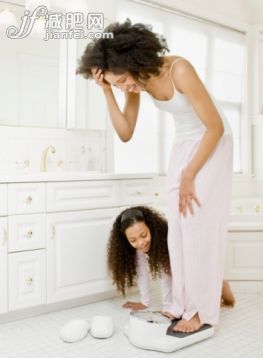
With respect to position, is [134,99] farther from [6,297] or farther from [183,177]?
[6,297]

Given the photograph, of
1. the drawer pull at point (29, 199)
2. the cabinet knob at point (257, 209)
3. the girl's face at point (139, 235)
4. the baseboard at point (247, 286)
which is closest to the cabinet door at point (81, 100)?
the drawer pull at point (29, 199)

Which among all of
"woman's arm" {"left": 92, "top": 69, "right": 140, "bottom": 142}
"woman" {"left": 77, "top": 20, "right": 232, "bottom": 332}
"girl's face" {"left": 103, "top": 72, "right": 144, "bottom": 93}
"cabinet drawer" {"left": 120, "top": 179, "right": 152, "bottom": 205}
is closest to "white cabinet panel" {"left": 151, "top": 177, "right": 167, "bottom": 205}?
"cabinet drawer" {"left": 120, "top": 179, "right": 152, "bottom": 205}

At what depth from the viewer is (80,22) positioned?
123 inches

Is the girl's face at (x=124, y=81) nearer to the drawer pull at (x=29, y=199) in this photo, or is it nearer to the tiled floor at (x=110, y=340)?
the drawer pull at (x=29, y=199)

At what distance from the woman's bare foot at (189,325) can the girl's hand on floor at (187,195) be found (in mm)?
482

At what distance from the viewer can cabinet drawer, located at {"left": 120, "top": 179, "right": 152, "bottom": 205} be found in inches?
103

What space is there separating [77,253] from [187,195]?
764 mm

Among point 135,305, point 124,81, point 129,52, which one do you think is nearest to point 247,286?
point 135,305

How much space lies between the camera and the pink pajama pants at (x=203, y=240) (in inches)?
79.1

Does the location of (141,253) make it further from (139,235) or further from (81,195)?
(81,195)

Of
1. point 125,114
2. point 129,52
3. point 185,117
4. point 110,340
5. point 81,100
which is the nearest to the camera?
point 129,52

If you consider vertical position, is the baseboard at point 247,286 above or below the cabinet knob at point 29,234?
below

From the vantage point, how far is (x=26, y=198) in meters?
2.21

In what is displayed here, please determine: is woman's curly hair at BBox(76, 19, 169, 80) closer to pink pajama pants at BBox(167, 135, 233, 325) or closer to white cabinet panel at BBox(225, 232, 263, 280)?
pink pajama pants at BBox(167, 135, 233, 325)
